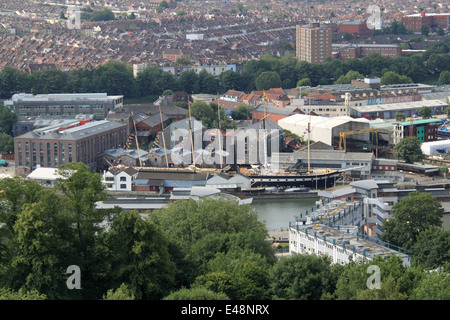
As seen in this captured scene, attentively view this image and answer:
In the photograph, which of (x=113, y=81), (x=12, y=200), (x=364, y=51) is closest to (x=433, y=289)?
(x=12, y=200)

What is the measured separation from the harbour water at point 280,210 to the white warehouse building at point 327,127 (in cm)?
255

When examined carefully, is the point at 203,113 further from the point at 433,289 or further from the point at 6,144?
the point at 433,289

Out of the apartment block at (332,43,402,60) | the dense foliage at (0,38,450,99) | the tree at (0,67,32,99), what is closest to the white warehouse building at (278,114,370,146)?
the dense foliage at (0,38,450,99)

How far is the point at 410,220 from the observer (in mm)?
7930

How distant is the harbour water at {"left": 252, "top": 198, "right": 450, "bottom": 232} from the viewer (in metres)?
9.29

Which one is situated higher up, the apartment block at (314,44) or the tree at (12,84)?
the apartment block at (314,44)

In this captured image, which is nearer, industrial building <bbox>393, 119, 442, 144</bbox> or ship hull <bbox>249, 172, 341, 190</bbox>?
ship hull <bbox>249, 172, 341, 190</bbox>

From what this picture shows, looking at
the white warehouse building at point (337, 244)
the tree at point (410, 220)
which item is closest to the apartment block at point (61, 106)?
the tree at point (410, 220)

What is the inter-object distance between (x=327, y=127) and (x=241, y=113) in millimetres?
2455

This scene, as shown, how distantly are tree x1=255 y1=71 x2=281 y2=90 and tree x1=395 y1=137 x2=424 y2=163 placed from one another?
19.9 feet

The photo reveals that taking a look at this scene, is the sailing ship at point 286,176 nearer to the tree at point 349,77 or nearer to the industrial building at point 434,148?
the industrial building at point 434,148

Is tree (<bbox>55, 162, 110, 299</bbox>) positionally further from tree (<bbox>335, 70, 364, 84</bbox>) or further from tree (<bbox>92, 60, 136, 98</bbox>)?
tree (<bbox>335, 70, 364, 84</bbox>)

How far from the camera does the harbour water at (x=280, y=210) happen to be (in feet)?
30.5
